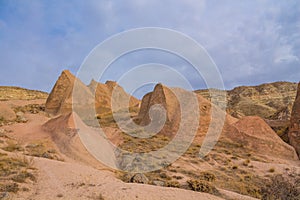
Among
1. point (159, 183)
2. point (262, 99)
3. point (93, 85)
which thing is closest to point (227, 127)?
point (159, 183)

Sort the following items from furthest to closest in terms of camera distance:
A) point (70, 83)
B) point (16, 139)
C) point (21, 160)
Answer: point (70, 83) → point (16, 139) → point (21, 160)

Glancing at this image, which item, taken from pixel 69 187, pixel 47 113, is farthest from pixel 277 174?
pixel 47 113

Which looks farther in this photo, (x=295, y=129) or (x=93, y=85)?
(x=93, y=85)

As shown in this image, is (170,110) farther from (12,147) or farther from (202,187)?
(12,147)

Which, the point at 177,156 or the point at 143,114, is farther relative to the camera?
the point at 143,114

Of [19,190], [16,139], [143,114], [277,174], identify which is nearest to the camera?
[19,190]

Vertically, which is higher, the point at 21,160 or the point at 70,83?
the point at 70,83

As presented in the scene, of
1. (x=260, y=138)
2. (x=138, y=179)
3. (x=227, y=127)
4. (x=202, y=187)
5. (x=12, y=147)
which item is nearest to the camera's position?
(x=202, y=187)

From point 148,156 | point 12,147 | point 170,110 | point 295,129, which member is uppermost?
point 170,110

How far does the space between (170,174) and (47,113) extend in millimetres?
16294

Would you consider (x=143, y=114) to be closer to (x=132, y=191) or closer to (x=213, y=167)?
(x=213, y=167)

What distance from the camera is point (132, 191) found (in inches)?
320

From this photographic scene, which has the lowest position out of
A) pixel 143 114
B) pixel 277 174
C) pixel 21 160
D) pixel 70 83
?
pixel 277 174

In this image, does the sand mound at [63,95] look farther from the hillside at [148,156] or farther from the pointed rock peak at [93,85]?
the pointed rock peak at [93,85]
